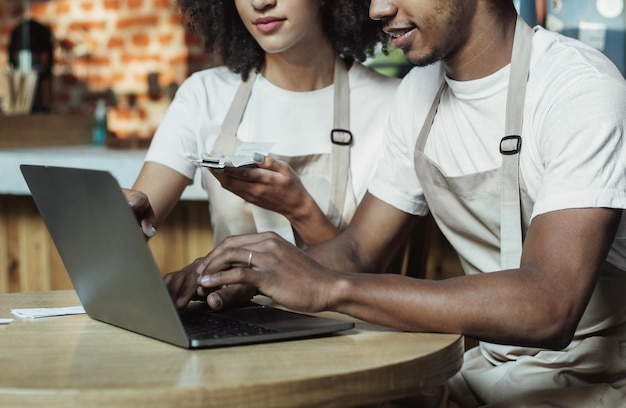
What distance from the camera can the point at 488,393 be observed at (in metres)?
1.59

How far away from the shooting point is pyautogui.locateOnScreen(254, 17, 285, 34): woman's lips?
2.02 metres

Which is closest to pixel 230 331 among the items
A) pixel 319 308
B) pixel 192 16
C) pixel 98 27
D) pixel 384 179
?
pixel 319 308

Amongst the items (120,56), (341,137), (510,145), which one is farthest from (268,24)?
(120,56)

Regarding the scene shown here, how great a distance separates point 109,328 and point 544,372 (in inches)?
27.5

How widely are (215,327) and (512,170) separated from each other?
1.94 feet

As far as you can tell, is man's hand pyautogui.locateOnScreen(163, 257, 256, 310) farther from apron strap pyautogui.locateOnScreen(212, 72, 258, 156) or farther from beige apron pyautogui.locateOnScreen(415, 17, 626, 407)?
apron strap pyautogui.locateOnScreen(212, 72, 258, 156)

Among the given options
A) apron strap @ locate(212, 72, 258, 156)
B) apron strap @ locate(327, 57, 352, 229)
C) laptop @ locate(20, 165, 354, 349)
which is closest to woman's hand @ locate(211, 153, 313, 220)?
apron strap @ locate(327, 57, 352, 229)

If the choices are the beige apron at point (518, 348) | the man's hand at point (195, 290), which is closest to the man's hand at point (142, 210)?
the man's hand at point (195, 290)

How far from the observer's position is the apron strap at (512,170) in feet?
5.11

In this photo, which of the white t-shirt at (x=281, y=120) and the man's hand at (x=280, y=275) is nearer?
the man's hand at (x=280, y=275)

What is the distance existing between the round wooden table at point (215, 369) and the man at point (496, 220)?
0.25 ft

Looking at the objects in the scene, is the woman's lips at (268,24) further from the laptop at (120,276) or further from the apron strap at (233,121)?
the laptop at (120,276)

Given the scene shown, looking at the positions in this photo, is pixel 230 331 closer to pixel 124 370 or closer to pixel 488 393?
pixel 124 370

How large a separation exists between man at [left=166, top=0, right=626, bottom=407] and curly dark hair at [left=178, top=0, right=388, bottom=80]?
1.27ft
